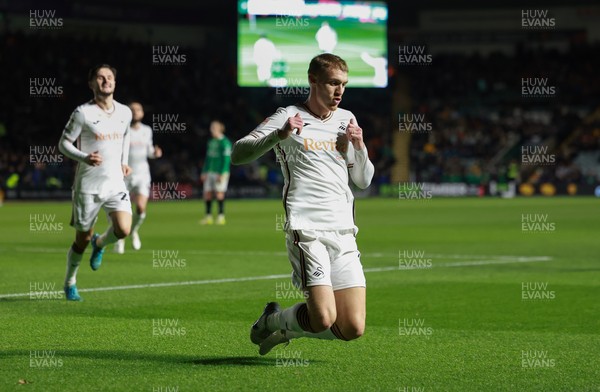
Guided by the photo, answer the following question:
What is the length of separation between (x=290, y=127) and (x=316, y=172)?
2.04 feet

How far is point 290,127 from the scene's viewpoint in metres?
6.68

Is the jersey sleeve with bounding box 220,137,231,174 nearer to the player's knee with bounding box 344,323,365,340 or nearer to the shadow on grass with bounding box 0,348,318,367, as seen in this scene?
the shadow on grass with bounding box 0,348,318,367

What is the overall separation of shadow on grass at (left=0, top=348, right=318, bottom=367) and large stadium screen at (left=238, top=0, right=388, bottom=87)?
32.6 m

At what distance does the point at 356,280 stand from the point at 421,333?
2.05 metres

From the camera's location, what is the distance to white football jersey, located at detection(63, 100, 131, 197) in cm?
1137

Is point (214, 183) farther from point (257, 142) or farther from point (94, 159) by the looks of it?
point (257, 142)

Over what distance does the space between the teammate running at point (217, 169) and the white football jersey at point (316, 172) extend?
18578mm

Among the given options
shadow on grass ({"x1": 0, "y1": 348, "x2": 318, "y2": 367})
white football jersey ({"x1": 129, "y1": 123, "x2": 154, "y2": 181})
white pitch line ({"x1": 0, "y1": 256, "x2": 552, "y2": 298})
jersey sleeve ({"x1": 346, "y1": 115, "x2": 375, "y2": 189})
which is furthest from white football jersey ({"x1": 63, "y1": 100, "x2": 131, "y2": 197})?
white football jersey ({"x1": 129, "y1": 123, "x2": 154, "y2": 181})

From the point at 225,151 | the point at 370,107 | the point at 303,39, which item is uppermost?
the point at 303,39

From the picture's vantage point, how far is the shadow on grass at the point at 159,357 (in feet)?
24.7

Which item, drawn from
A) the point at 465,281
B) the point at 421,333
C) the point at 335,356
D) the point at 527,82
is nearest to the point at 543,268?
the point at 465,281

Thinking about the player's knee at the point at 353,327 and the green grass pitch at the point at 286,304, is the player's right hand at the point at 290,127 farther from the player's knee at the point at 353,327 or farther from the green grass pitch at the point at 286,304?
the green grass pitch at the point at 286,304

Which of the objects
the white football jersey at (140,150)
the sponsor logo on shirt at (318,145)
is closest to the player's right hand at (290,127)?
the sponsor logo on shirt at (318,145)

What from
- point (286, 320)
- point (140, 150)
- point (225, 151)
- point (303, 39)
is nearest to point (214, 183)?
point (225, 151)
